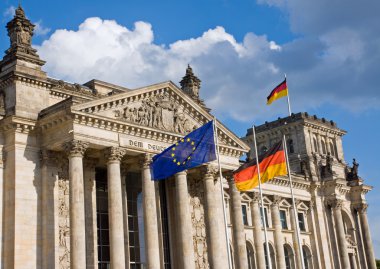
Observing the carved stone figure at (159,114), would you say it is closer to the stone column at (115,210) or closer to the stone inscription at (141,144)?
the stone inscription at (141,144)

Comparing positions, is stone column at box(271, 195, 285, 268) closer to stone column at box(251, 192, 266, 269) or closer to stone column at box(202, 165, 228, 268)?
stone column at box(251, 192, 266, 269)

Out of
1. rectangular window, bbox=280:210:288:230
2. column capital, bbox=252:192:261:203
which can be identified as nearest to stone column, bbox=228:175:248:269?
column capital, bbox=252:192:261:203

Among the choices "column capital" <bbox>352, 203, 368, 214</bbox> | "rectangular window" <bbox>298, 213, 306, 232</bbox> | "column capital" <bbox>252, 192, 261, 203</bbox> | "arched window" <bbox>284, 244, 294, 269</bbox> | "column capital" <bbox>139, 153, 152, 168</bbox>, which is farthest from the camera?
"column capital" <bbox>352, 203, 368, 214</bbox>

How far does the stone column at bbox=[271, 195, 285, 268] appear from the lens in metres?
59.8

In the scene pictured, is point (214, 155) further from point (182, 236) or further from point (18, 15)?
point (18, 15)

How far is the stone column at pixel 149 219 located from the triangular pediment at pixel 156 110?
2893 mm

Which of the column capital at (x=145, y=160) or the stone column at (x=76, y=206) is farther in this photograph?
the column capital at (x=145, y=160)

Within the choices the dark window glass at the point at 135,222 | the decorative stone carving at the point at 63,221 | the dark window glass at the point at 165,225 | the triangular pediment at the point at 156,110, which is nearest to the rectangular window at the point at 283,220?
the triangular pediment at the point at 156,110

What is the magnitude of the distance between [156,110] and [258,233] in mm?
19913

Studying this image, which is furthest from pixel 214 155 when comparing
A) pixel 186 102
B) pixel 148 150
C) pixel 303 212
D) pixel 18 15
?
pixel 303 212

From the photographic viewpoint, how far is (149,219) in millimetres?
39812

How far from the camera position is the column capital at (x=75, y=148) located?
3706 cm

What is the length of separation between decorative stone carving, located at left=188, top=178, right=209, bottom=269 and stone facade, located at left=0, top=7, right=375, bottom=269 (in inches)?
3.3

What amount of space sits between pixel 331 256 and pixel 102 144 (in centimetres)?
3680
